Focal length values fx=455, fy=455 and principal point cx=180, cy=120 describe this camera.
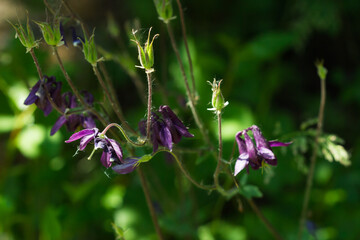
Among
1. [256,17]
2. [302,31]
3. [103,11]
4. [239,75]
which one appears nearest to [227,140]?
[239,75]

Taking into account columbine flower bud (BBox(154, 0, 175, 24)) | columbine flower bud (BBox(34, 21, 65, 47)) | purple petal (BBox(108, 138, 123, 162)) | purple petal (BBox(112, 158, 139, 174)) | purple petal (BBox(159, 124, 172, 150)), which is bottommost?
purple petal (BBox(112, 158, 139, 174))

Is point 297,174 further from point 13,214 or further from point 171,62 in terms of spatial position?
point 13,214

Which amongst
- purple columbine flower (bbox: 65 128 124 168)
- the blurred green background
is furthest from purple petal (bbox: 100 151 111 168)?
the blurred green background

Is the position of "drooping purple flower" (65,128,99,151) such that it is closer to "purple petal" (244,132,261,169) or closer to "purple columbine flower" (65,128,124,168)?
"purple columbine flower" (65,128,124,168)

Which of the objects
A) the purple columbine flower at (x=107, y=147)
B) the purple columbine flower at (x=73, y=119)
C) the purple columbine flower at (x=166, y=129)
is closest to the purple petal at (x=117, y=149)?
the purple columbine flower at (x=107, y=147)

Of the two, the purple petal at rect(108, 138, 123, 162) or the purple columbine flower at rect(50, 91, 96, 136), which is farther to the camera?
the purple columbine flower at rect(50, 91, 96, 136)

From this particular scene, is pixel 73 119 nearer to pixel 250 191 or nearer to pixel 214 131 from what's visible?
pixel 250 191
